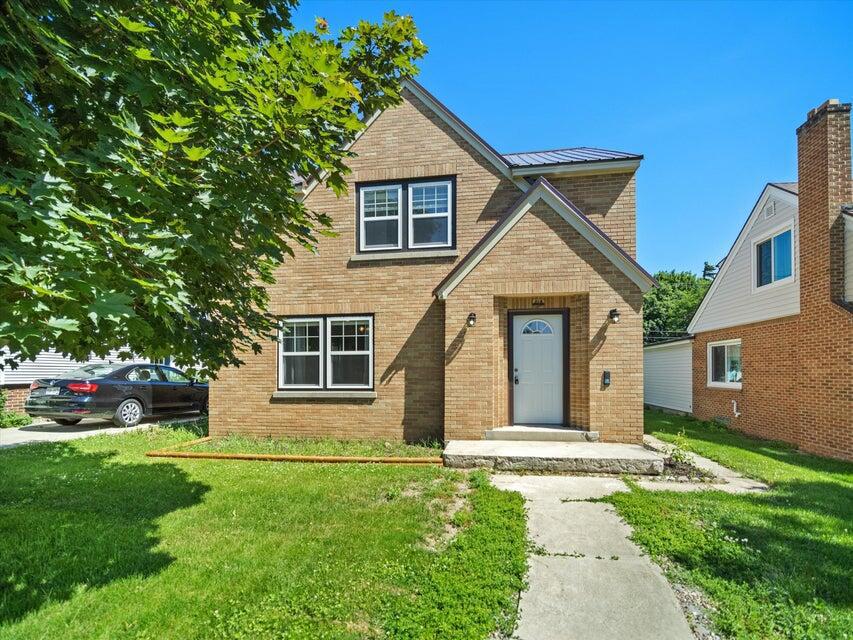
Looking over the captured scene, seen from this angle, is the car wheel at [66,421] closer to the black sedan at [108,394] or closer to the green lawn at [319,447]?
the black sedan at [108,394]

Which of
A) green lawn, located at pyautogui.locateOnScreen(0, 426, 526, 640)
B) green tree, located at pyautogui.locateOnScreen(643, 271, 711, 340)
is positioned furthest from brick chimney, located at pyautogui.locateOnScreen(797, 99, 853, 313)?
green tree, located at pyautogui.locateOnScreen(643, 271, 711, 340)

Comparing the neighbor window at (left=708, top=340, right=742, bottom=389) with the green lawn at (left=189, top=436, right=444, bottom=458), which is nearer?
the green lawn at (left=189, top=436, right=444, bottom=458)

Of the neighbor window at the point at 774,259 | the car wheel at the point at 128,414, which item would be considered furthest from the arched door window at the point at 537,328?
the car wheel at the point at 128,414

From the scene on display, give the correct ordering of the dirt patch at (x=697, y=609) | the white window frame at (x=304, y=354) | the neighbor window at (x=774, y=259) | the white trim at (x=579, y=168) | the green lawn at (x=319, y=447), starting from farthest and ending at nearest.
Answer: the neighbor window at (x=774, y=259)
the white window frame at (x=304, y=354)
the white trim at (x=579, y=168)
the green lawn at (x=319, y=447)
the dirt patch at (x=697, y=609)

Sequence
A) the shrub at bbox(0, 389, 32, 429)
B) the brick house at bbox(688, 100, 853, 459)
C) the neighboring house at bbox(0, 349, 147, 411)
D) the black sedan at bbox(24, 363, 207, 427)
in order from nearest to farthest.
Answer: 1. the brick house at bbox(688, 100, 853, 459)
2. the black sedan at bbox(24, 363, 207, 427)
3. the shrub at bbox(0, 389, 32, 429)
4. the neighboring house at bbox(0, 349, 147, 411)

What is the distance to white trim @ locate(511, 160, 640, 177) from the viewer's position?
345 inches

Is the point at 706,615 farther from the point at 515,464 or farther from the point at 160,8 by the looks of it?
the point at 160,8

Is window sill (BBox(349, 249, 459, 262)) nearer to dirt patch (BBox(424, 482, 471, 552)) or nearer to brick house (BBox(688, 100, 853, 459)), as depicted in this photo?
dirt patch (BBox(424, 482, 471, 552))

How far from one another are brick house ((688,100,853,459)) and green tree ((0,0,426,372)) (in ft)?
34.0

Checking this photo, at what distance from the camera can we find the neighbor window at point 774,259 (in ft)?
35.9

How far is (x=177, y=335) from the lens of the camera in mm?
4004

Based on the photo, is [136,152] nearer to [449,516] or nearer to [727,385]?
[449,516]

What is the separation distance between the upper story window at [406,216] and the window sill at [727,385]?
980 centimetres

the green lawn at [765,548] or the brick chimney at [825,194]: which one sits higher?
the brick chimney at [825,194]
